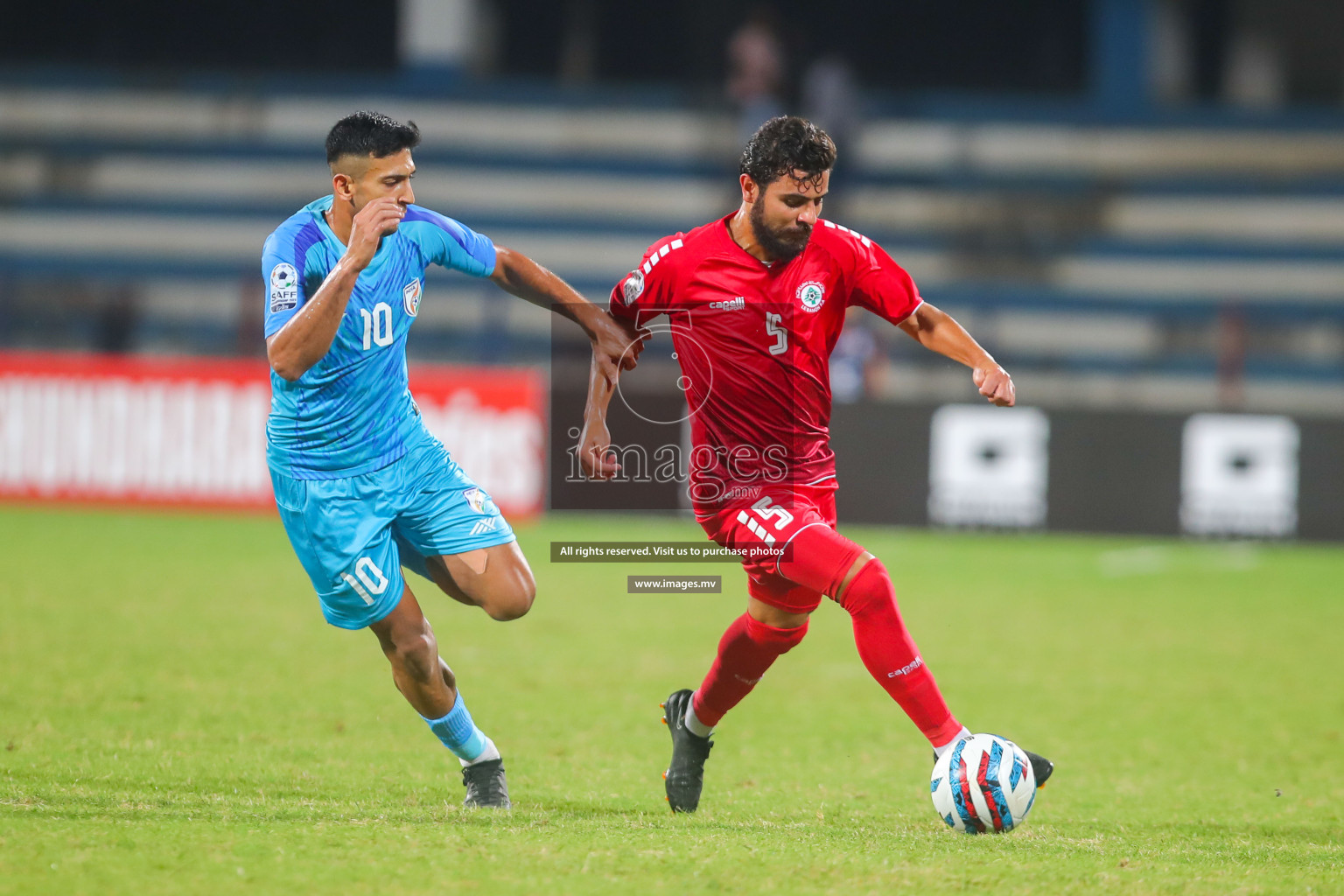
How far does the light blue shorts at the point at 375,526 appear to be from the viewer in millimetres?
4668

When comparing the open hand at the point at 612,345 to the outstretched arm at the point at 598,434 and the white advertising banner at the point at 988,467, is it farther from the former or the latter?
the white advertising banner at the point at 988,467

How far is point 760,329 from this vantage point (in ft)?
16.3

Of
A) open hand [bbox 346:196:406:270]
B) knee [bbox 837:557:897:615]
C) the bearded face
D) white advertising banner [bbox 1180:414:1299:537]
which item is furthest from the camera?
white advertising banner [bbox 1180:414:1299:537]

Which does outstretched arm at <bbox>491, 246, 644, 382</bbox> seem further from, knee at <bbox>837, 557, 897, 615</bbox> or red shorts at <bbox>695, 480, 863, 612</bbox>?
knee at <bbox>837, 557, 897, 615</bbox>

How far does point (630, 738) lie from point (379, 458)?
2022 millimetres

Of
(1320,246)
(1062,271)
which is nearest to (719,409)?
(1062,271)

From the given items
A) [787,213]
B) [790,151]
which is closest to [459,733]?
[787,213]

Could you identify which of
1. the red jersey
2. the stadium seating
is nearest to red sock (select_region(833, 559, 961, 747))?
the red jersey

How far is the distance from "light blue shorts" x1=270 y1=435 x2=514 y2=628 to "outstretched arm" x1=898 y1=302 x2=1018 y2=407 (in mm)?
1610

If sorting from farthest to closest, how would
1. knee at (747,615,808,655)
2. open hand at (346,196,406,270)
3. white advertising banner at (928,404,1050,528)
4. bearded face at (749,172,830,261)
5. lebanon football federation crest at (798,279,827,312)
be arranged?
white advertising banner at (928,404,1050,528), knee at (747,615,808,655), lebanon football federation crest at (798,279,827,312), bearded face at (749,172,830,261), open hand at (346,196,406,270)

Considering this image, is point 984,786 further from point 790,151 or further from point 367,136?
point 367,136

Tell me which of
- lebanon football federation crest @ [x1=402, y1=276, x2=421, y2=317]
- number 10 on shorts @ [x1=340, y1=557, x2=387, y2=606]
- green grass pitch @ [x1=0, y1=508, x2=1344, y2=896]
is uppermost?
lebanon football federation crest @ [x1=402, y1=276, x2=421, y2=317]

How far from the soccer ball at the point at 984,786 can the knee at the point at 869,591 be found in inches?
20.0

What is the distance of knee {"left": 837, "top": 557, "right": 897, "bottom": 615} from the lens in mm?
4602
